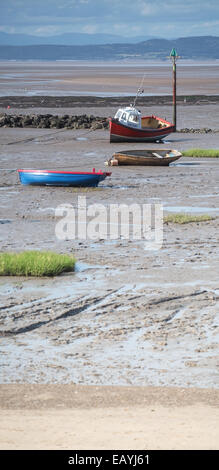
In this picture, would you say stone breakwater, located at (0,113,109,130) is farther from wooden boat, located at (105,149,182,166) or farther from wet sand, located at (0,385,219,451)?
wet sand, located at (0,385,219,451)

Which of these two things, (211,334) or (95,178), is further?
(95,178)

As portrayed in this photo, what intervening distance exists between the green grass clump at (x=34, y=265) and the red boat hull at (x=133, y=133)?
73.7 ft

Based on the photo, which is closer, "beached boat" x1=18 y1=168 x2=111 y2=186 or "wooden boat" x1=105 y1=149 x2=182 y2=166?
"beached boat" x1=18 y1=168 x2=111 y2=186

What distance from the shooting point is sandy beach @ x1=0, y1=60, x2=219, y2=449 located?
757cm

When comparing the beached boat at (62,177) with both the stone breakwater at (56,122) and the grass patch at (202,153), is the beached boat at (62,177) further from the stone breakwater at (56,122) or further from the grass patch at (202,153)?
the stone breakwater at (56,122)

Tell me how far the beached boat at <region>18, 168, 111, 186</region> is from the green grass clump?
366 inches

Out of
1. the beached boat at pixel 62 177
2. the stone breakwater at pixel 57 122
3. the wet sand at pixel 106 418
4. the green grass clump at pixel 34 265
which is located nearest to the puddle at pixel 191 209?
the beached boat at pixel 62 177

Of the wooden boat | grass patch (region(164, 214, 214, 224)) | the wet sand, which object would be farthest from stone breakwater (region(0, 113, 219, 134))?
the wet sand

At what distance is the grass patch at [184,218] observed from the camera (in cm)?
1839

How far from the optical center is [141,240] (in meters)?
16.7
